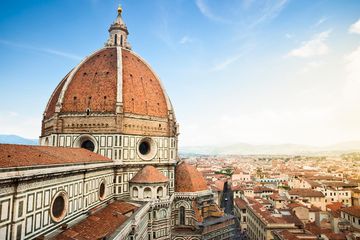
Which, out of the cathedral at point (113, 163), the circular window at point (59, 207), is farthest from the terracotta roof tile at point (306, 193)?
the circular window at point (59, 207)

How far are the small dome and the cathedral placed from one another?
0.38 feet

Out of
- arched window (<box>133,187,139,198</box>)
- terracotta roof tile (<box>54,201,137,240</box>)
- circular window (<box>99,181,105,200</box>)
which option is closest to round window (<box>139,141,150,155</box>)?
arched window (<box>133,187,139,198</box>)

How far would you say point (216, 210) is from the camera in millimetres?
34969

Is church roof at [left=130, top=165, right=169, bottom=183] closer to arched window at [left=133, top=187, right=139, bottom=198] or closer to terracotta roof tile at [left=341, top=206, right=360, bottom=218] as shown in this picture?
arched window at [left=133, top=187, right=139, bottom=198]

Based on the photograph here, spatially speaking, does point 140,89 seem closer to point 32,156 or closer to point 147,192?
point 147,192

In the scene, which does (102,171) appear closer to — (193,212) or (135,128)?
(135,128)

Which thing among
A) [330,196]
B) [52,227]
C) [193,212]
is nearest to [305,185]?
[330,196]

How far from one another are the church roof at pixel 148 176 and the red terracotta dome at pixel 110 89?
6005 millimetres

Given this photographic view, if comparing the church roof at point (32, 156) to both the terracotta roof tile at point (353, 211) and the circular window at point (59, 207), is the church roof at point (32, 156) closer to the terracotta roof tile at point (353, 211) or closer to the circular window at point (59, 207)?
the circular window at point (59, 207)

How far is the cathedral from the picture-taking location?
1714 centimetres

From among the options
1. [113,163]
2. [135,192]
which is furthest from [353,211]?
[113,163]

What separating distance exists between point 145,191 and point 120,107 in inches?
337

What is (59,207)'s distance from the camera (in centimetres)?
1791

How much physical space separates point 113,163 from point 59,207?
31.6 ft
